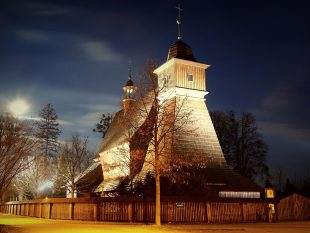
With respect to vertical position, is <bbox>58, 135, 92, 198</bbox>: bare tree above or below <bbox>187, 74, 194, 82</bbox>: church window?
below

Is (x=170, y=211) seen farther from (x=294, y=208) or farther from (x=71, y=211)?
(x=294, y=208)

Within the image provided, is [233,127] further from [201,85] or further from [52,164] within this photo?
[52,164]


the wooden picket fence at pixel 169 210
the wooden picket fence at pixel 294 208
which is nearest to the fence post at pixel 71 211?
the wooden picket fence at pixel 169 210

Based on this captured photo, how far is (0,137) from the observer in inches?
1045

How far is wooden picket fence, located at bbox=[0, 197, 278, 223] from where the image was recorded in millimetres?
30531

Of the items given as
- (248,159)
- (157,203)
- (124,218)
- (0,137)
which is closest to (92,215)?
(124,218)

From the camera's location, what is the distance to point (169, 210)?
30656 millimetres

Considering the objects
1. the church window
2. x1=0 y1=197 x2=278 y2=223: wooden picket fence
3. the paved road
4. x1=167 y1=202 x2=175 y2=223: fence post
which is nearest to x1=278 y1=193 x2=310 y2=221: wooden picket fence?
x1=0 y1=197 x2=278 y2=223: wooden picket fence

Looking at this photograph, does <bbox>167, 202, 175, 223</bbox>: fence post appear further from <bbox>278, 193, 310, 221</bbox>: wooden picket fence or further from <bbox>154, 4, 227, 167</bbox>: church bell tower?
<bbox>154, 4, 227, 167</bbox>: church bell tower

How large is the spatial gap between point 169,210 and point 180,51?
78.4ft

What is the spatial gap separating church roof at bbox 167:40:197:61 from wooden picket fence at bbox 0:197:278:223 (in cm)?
2122

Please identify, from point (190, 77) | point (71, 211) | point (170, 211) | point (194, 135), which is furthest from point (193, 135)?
point (71, 211)

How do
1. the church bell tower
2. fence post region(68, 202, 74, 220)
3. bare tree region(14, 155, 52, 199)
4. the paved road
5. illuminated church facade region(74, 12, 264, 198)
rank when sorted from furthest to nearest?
bare tree region(14, 155, 52, 199) → the church bell tower → illuminated church facade region(74, 12, 264, 198) → fence post region(68, 202, 74, 220) → the paved road

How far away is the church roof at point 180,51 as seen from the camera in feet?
162
